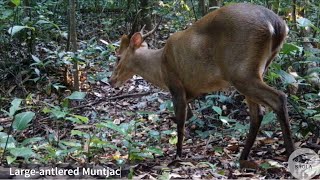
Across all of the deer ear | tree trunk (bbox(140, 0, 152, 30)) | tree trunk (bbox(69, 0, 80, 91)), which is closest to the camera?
the deer ear

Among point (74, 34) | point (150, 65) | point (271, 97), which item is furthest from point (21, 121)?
point (74, 34)

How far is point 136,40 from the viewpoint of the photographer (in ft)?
21.1

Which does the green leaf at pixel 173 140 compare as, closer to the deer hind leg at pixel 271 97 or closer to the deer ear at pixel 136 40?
the deer ear at pixel 136 40

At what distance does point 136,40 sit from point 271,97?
2.54m

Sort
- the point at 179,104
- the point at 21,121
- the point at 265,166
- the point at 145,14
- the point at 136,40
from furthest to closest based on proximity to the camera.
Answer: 1. the point at 145,14
2. the point at 136,40
3. the point at 179,104
4. the point at 265,166
5. the point at 21,121

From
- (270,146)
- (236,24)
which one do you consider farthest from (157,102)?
(236,24)

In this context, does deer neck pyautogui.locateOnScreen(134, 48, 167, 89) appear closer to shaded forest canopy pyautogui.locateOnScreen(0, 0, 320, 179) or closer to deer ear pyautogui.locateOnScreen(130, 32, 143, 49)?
deer ear pyautogui.locateOnScreen(130, 32, 143, 49)

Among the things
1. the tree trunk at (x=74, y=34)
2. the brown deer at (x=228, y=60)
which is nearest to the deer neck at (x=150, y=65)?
the brown deer at (x=228, y=60)

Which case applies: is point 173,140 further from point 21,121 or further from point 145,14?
point 145,14

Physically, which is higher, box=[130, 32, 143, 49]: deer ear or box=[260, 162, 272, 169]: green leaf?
box=[130, 32, 143, 49]: deer ear

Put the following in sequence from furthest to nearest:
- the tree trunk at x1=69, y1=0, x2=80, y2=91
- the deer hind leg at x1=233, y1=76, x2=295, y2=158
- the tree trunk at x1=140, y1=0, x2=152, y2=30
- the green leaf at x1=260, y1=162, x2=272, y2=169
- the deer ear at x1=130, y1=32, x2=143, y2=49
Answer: the tree trunk at x1=140, y1=0, x2=152, y2=30 < the tree trunk at x1=69, y1=0, x2=80, y2=91 < the deer ear at x1=130, y1=32, x2=143, y2=49 < the deer hind leg at x1=233, y1=76, x2=295, y2=158 < the green leaf at x1=260, y1=162, x2=272, y2=169

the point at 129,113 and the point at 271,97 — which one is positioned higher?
the point at 271,97

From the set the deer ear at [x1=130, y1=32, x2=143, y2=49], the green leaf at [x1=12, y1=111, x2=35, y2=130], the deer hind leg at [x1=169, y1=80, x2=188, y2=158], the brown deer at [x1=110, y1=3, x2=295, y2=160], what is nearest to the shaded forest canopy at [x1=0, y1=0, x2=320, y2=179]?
the green leaf at [x1=12, y1=111, x2=35, y2=130]

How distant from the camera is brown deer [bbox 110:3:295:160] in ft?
14.5
